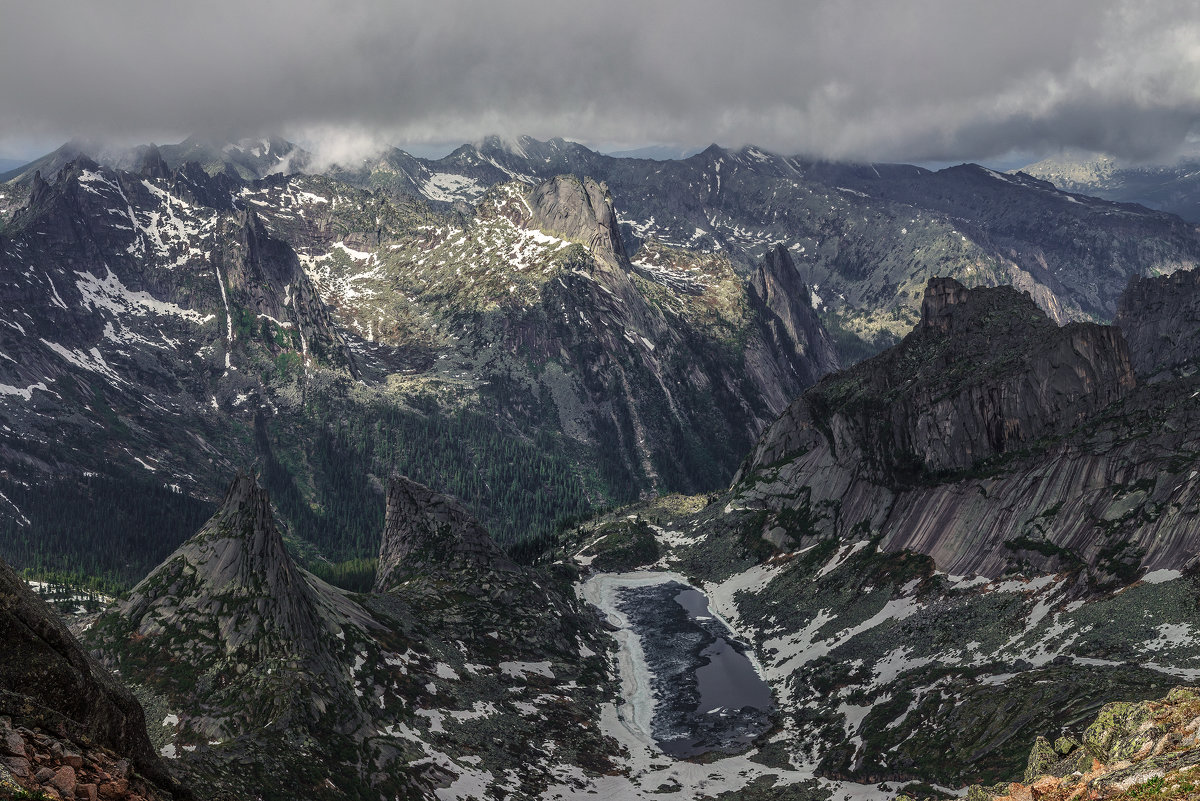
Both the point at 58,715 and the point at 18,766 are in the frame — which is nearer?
the point at 18,766

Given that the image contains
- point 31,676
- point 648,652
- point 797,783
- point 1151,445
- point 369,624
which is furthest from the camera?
point 648,652

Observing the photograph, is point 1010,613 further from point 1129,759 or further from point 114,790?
point 114,790

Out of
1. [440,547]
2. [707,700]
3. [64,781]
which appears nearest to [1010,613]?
[707,700]

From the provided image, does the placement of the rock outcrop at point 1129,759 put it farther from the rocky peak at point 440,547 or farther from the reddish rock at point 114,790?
the rocky peak at point 440,547

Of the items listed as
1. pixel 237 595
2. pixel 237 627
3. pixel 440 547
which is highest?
pixel 440 547

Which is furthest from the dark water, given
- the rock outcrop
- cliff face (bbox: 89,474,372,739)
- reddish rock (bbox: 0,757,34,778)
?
reddish rock (bbox: 0,757,34,778)

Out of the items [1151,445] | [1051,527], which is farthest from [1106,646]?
[1151,445]

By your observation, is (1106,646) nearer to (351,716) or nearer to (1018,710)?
(1018,710)

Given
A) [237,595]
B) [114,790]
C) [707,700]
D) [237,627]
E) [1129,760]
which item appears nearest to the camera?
[114,790]

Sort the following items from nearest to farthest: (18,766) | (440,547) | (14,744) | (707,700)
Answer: (18,766) → (14,744) → (707,700) → (440,547)
